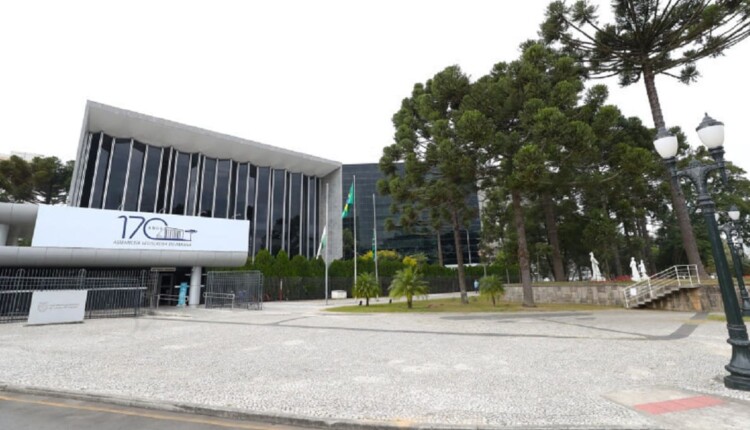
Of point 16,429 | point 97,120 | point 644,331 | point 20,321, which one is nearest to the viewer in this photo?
point 16,429

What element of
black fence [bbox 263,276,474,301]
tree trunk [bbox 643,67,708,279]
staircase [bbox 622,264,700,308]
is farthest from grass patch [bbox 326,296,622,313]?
black fence [bbox 263,276,474,301]

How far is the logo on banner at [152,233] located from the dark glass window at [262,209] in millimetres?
19959

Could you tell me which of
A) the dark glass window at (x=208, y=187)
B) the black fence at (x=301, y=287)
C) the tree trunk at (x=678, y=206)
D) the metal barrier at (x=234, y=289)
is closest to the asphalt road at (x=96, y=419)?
the metal barrier at (x=234, y=289)

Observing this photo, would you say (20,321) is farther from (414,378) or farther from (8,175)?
(8,175)

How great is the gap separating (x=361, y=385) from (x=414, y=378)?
0.99m

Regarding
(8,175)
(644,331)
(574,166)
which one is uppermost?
(8,175)

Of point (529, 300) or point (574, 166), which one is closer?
point (529, 300)

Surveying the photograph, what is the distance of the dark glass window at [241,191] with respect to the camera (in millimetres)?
40909

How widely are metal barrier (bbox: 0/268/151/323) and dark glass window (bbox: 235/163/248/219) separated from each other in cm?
2120

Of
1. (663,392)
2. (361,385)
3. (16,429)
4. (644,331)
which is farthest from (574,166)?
(16,429)

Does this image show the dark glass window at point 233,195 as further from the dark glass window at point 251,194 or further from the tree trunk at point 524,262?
the tree trunk at point 524,262

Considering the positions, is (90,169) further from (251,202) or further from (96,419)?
(96,419)

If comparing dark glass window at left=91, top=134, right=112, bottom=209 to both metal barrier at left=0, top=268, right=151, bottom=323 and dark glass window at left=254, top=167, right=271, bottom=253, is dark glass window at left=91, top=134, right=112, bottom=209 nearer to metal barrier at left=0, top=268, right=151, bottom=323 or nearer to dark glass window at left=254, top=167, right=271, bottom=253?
dark glass window at left=254, top=167, right=271, bottom=253

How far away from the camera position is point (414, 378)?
5.89 meters
